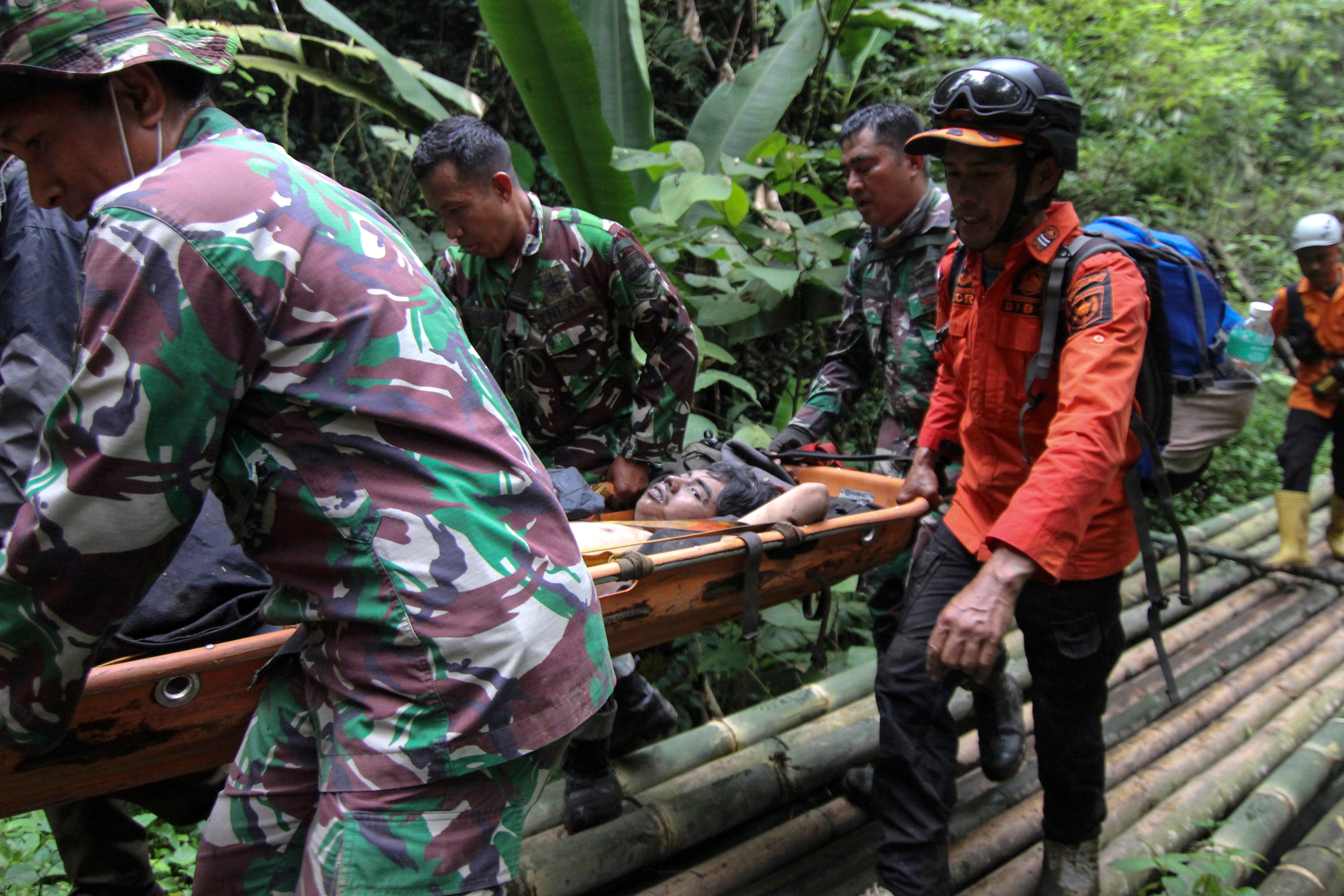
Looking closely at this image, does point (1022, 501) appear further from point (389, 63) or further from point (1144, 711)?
point (389, 63)

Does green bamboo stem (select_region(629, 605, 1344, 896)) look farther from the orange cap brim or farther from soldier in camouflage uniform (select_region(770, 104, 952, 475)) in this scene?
the orange cap brim

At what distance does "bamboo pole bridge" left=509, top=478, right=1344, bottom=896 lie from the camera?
2879mm

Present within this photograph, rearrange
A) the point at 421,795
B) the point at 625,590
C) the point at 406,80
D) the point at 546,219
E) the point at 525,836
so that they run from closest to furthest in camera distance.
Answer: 1. the point at 421,795
2. the point at 625,590
3. the point at 525,836
4. the point at 546,219
5. the point at 406,80

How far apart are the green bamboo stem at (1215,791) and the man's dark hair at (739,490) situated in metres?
1.49

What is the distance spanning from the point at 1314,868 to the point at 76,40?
3.71 m

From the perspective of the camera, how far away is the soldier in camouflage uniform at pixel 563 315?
3.13 metres

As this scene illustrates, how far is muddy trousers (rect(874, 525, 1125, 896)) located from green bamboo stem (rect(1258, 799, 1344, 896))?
2.49 ft

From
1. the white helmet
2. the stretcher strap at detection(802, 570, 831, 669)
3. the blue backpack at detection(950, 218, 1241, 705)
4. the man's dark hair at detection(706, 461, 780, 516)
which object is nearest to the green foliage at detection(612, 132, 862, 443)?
the man's dark hair at detection(706, 461, 780, 516)

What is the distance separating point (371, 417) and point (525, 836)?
200 centimetres

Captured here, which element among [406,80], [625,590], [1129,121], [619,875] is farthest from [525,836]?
[1129,121]

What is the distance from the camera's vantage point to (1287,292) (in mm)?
6066

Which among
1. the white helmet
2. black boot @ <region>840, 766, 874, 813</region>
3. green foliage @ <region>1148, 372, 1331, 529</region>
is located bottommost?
green foliage @ <region>1148, 372, 1331, 529</region>

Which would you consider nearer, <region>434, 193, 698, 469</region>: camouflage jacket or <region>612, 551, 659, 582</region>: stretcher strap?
<region>612, 551, 659, 582</region>: stretcher strap

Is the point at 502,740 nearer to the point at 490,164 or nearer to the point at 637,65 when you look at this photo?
the point at 490,164
